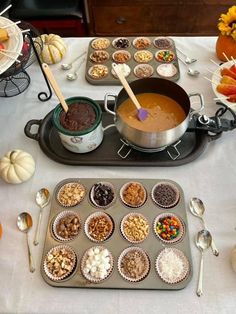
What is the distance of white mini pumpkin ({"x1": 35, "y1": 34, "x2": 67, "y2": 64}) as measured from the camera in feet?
3.94

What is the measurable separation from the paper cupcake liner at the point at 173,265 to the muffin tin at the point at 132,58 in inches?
27.0

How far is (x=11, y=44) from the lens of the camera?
0.92 meters

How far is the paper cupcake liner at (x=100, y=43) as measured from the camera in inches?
50.6

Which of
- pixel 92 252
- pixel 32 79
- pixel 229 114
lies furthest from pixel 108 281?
pixel 32 79

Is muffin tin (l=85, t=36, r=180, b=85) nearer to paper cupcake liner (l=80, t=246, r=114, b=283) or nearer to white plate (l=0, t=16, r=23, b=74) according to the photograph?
white plate (l=0, t=16, r=23, b=74)

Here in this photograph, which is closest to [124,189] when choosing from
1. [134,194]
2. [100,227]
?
[134,194]

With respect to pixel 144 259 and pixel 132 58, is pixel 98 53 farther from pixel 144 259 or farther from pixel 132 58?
pixel 144 259

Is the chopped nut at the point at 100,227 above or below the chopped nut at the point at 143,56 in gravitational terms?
below

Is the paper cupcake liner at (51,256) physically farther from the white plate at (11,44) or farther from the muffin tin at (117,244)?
the white plate at (11,44)

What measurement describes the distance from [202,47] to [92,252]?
99 cm

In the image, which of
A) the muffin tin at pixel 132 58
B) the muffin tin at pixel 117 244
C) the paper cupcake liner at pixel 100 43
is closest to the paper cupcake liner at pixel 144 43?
the muffin tin at pixel 132 58

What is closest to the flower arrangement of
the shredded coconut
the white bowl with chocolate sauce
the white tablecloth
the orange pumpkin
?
the orange pumpkin

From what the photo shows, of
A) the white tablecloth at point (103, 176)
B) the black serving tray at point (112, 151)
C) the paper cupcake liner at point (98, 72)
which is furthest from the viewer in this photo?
the paper cupcake liner at point (98, 72)

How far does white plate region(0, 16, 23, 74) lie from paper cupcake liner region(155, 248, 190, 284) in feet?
2.25
